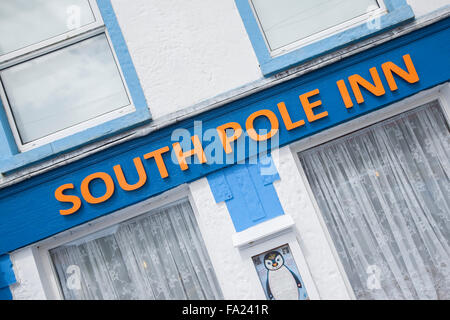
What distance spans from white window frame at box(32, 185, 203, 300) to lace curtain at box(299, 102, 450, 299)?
1315 millimetres

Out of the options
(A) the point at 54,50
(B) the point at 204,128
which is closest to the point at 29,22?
(A) the point at 54,50

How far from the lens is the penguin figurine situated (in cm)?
364

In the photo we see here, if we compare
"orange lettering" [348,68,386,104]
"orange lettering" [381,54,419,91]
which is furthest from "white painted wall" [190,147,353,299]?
"orange lettering" [381,54,419,91]

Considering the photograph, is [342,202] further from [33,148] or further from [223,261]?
[33,148]

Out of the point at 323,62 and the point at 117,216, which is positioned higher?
the point at 323,62

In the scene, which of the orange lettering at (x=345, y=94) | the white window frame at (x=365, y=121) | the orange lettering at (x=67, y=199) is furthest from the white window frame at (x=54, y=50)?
the orange lettering at (x=345, y=94)

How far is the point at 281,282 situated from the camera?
3.65 m

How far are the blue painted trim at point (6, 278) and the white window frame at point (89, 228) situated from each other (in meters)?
0.24

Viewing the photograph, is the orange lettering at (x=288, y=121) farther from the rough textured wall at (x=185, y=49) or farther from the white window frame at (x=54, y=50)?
the white window frame at (x=54, y=50)

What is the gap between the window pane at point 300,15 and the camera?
4082mm
